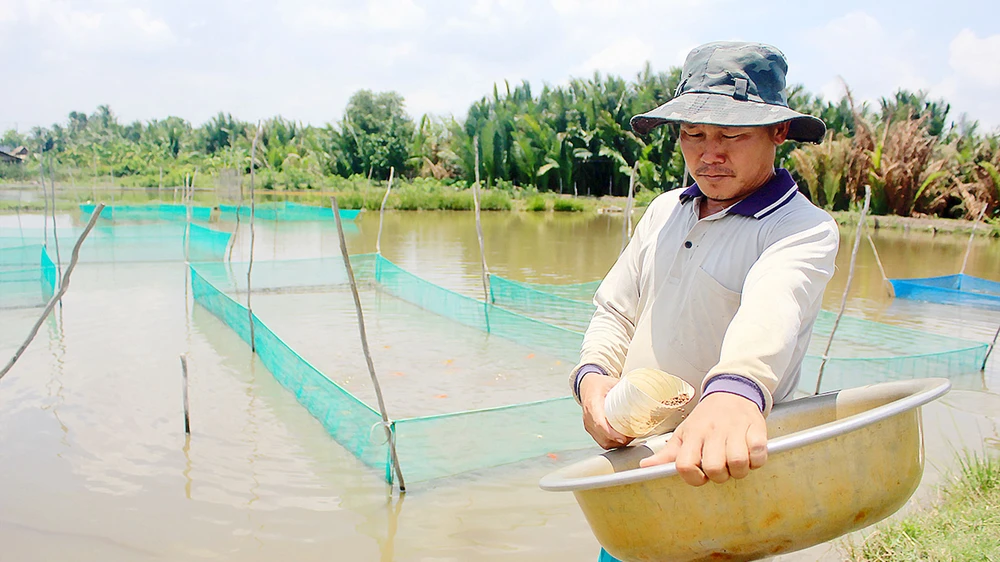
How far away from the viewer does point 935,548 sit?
211 centimetres

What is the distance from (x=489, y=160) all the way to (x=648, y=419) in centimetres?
2327

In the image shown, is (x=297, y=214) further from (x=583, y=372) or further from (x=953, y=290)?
(x=583, y=372)

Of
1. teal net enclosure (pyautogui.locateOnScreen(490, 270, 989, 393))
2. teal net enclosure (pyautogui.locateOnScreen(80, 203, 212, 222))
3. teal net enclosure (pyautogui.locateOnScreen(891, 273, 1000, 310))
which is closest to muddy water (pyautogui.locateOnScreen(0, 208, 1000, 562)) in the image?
teal net enclosure (pyautogui.locateOnScreen(490, 270, 989, 393))

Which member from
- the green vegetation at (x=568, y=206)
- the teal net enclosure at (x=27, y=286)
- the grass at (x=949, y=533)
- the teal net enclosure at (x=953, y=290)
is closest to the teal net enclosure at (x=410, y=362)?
the teal net enclosure at (x=27, y=286)

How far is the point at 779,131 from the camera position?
1.15 metres

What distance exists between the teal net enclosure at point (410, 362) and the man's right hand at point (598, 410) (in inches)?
77.1

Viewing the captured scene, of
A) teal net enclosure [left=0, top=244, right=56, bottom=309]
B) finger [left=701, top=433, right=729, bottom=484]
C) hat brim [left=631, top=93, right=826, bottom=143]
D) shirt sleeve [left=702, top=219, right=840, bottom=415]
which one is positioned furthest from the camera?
teal net enclosure [left=0, top=244, right=56, bottom=309]

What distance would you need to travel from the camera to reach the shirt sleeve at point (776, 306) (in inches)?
35.3

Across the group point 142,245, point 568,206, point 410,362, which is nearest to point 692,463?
point 410,362

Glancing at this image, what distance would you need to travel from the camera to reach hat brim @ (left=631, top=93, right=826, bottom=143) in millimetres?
1057

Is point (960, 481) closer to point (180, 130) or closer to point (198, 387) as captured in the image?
point (198, 387)

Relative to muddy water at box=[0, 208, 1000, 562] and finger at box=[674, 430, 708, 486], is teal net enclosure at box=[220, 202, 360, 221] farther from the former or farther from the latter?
finger at box=[674, 430, 708, 486]

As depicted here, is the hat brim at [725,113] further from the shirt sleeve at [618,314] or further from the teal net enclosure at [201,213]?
the teal net enclosure at [201,213]

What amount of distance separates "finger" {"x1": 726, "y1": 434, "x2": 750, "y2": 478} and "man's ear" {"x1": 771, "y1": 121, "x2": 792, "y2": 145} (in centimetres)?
52
